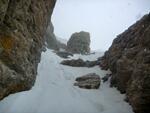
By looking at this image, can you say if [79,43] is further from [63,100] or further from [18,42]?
[18,42]

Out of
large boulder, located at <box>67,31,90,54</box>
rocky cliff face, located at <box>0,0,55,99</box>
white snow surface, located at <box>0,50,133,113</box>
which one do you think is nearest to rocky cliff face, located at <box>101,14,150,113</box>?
white snow surface, located at <box>0,50,133,113</box>

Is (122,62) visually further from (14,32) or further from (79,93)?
(14,32)

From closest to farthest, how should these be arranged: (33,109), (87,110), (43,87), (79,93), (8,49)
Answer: (8,49) → (33,109) → (87,110) → (43,87) → (79,93)

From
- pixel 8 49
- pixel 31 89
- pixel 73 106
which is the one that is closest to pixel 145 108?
pixel 73 106

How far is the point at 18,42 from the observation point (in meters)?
13.0

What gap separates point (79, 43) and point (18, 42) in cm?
4438

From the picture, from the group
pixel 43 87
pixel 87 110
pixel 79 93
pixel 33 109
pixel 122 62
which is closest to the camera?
pixel 33 109

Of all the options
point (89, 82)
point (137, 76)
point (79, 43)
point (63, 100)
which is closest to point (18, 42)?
point (63, 100)

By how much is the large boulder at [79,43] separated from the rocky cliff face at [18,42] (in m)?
39.1

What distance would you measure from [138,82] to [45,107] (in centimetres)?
695

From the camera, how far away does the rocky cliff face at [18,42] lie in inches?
462

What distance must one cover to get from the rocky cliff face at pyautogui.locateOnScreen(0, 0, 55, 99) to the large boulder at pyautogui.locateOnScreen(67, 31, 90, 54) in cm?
3911

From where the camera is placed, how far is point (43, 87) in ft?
58.7

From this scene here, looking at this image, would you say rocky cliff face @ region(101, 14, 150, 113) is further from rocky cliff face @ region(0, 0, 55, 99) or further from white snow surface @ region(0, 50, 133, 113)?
rocky cliff face @ region(0, 0, 55, 99)
